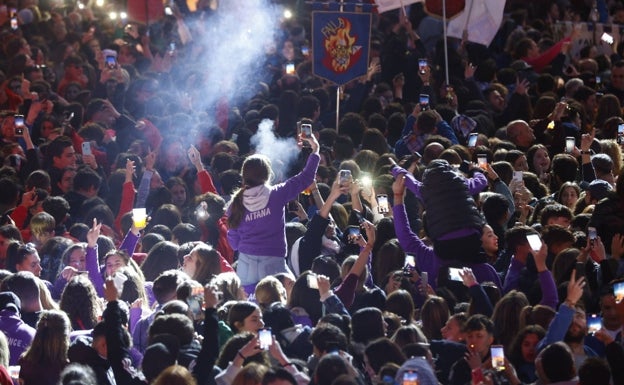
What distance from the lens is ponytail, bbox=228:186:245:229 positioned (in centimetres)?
1089

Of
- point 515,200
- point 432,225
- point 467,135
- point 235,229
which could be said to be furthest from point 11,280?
point 467,135

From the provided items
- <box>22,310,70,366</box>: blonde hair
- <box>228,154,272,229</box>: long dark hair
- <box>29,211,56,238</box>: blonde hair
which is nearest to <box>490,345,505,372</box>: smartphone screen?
<box>22,310,70,366</box>: blonde hair

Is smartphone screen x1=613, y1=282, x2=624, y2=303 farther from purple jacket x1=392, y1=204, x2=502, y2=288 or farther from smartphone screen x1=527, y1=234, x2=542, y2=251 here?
purple jacket x1=392, y1=204, x2=502, y2=288

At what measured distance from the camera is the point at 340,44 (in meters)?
15.8

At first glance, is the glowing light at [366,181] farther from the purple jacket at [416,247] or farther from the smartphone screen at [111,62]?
the smartphone screen at [111,62]

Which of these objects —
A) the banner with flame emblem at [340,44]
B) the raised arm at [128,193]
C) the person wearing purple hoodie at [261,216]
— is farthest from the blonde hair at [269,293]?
the banner with flame emblem at [340,44]

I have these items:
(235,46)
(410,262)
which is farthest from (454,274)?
(235,46)

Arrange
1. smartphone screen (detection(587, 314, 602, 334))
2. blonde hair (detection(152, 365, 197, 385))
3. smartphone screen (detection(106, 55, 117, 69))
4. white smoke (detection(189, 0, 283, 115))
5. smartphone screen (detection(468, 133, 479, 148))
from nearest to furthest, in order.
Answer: blonde hair (detection(152, 365, 197, 385))
smartphone screen (detection(587, 314, 602, 334))
smartphone screen (detection(468, 133, 479, 148))
smartphone screen (detection(106, 55, 117, 69))
white smoke (detection(189, 0, 283, 115))

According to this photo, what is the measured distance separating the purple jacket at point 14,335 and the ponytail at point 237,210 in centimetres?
201

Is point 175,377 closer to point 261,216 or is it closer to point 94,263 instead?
point 261,216

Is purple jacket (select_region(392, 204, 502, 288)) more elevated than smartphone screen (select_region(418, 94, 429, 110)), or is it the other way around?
smartphone screen (select_region(418, 94, 429, 110))

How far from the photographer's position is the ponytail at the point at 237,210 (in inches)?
429

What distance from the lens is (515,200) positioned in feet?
41.4

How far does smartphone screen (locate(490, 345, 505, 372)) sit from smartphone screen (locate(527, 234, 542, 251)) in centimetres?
133
